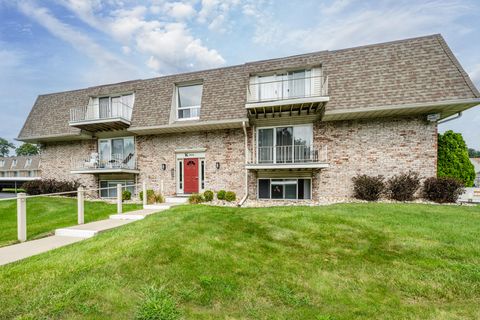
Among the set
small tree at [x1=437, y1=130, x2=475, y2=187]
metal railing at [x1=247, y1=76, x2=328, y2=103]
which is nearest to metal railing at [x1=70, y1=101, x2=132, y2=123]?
metal railing at [x1=247, y1=76, x2=328, y2=103]

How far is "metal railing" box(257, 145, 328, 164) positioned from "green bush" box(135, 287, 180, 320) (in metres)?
9.19

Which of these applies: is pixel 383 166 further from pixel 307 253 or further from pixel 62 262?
pixel 62 262

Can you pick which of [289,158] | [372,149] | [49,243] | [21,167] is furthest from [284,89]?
[21,167]

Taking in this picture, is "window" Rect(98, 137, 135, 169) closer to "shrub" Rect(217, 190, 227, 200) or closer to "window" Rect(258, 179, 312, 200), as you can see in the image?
"shrub" Rect(217, 190, 227, 200)

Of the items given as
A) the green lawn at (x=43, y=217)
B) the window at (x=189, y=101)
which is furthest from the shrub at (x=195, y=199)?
the window at (x=189, y=101)

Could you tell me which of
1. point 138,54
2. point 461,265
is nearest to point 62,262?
point 461,265

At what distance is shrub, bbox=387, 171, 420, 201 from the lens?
957cm

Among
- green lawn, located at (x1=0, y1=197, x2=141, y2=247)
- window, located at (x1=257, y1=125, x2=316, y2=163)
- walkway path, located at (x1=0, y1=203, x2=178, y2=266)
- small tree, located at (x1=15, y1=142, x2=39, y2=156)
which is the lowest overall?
green lawn, located at (x1=0, y1=197, x2=141, y2=247)

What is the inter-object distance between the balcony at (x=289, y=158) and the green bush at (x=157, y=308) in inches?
323

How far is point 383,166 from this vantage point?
33.4ft

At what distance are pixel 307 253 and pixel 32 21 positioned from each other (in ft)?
49.1

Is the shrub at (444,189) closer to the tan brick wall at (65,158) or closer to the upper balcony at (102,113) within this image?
the upper balcony at (102,113)

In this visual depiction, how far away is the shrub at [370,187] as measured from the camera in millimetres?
9820

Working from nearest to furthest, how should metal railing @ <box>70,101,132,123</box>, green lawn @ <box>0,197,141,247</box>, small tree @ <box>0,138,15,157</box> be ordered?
1. green lawn @ <box>0,197,141,247</box>
2. metal railing @ <box>70,101,132,123</box>
3. small tree @ <box>0,138,15,157</box>
